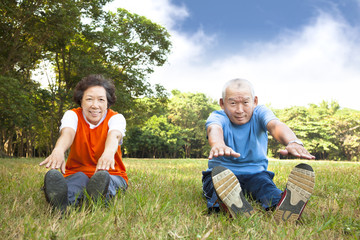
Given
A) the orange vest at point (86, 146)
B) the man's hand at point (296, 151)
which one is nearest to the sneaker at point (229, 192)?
the man's hand at point (296, 151)

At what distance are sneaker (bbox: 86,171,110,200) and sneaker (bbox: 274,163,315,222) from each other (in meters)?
1.46

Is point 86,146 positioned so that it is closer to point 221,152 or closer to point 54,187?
point 54,187

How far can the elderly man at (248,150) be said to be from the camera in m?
2.21

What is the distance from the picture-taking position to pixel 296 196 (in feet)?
7.22

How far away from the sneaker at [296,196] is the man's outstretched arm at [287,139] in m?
0.18

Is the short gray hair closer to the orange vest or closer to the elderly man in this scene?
the elderly man

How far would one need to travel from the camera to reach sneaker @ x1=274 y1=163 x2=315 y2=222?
217 centimetres

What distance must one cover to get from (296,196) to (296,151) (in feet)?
1.22

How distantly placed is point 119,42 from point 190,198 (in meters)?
14.1

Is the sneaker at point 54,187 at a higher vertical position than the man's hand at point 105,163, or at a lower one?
lower

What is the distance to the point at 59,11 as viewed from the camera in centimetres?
1001

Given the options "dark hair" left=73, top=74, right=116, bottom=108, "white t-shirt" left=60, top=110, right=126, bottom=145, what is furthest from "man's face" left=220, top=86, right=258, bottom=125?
"dark hair" left=73, top=74, right=116, bottom=108

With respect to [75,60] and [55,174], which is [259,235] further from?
[75,60]

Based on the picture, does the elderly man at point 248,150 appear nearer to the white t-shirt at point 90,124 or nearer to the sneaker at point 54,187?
the white t-shirt at point 90,124
